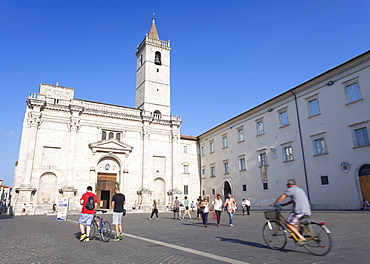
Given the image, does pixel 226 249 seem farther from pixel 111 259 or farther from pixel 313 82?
pixel 313 82

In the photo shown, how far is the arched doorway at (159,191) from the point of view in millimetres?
37156

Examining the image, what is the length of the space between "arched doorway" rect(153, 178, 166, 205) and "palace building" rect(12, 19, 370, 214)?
14 cm

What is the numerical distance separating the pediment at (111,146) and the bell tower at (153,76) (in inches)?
282

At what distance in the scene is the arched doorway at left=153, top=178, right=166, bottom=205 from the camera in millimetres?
37156

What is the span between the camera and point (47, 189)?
31062mm

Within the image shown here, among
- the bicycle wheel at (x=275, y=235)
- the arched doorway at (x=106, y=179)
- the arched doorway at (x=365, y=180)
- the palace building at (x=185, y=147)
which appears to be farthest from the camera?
the arched doorway at (x=106, y=179)

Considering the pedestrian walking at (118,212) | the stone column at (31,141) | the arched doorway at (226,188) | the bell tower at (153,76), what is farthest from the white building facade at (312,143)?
the stone column at (31,141)

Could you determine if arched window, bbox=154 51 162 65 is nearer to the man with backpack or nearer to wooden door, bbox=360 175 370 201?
wooden door, bbox=360 175 370 201

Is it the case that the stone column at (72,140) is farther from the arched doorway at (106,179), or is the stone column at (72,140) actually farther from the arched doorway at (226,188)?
the arched doorway at (226,188)

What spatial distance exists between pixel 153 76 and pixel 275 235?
37641mm

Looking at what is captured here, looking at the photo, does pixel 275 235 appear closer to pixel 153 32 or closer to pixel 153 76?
pixel 153 76

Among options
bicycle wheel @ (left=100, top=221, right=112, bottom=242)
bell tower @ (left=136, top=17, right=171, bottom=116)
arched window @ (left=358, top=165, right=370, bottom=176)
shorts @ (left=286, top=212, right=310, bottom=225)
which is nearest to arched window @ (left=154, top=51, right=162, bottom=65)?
bell tower @ (left=136, top=17, right=171, bottom=116)

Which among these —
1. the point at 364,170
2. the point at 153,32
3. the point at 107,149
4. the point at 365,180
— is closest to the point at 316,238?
the point at 365,180

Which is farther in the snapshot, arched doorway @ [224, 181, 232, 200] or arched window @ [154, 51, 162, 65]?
arched window @ [154, 51, 162, 65]
